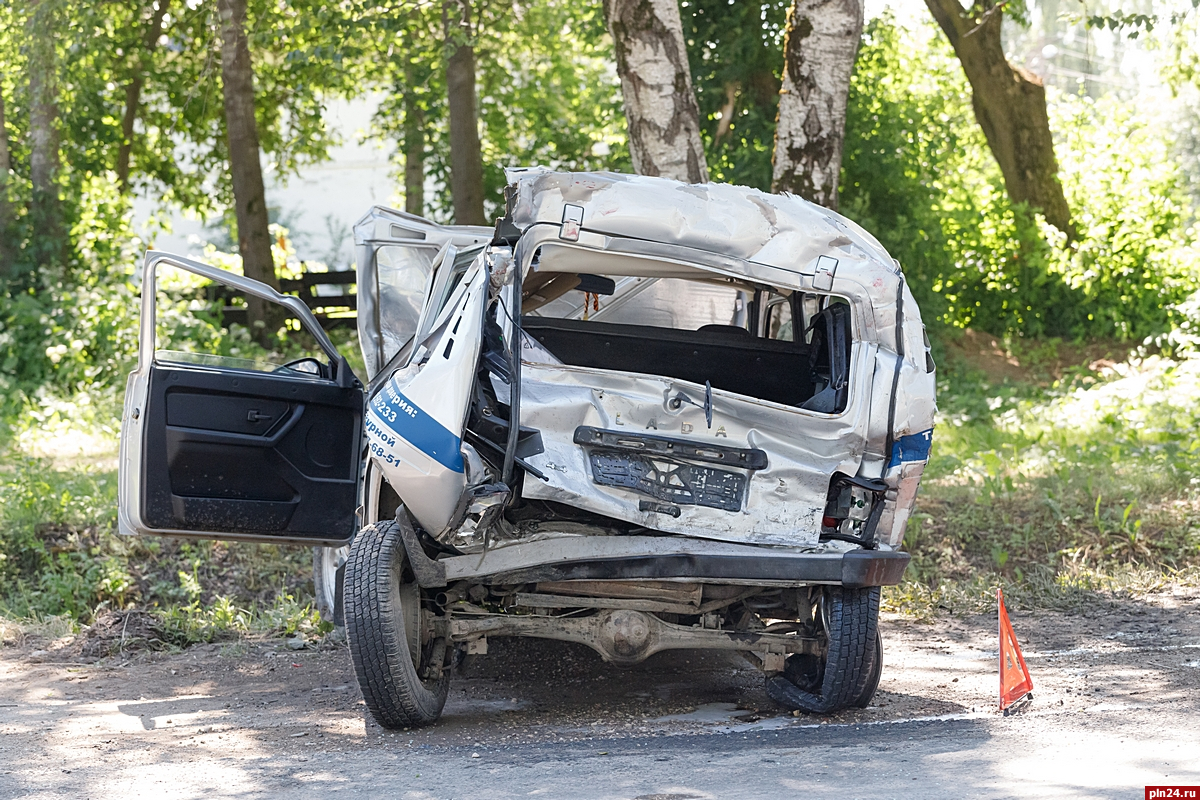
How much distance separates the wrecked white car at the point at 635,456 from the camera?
4508 millimetres

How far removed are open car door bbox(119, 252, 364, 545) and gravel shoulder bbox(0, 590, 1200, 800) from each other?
2.67 ft

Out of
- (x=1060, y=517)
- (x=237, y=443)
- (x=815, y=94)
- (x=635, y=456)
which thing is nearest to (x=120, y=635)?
(x=237, y=443)

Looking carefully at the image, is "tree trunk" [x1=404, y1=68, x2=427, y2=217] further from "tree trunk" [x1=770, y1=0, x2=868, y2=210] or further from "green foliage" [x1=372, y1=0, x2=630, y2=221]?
"tree trunk" [x1=770, y1=0, x2=868, y2=210]

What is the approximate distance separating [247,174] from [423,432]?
12472 millimetres

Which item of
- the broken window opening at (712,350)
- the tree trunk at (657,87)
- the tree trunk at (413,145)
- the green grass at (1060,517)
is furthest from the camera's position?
the tree trunk at (413,145)

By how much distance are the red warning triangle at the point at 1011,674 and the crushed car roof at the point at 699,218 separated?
1531mm

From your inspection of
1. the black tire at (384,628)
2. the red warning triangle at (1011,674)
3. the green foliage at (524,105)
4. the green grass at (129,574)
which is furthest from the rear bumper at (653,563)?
the green foliage at (524,105)

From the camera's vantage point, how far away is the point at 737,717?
520 centimetres

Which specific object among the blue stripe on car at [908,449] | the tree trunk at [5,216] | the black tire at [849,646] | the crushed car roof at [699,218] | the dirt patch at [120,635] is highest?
the tree trunk at [5,216]

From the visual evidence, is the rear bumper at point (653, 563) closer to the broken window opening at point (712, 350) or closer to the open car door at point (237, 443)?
the broken window opening at point (712, 350)

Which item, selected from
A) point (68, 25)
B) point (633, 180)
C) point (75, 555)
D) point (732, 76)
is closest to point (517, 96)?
point (732, 76)

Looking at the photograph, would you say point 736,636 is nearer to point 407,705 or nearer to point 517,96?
point 407,705

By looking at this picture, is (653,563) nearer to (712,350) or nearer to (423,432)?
(423,432)

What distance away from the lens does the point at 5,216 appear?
14023mm
